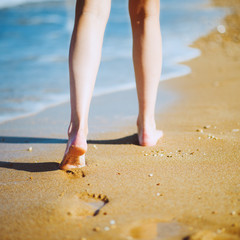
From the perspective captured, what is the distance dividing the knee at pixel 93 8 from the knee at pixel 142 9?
250 millimetres

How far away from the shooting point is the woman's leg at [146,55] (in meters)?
2.10

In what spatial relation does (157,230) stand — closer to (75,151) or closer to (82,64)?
(75,151)

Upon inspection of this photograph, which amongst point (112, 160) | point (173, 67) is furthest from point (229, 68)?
point (112, 160)

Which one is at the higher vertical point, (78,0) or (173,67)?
(78,0)

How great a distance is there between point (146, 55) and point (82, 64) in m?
0.48

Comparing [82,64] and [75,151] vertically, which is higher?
[82,64]

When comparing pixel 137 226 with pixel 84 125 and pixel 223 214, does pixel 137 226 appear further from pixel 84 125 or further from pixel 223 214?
pixel 84 125

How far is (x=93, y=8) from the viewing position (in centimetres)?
186

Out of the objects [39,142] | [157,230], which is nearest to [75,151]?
[157,230]

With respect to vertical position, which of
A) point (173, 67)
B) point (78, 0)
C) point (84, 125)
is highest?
point (78, 0)

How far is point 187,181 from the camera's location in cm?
171

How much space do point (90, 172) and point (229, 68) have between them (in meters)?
3.01

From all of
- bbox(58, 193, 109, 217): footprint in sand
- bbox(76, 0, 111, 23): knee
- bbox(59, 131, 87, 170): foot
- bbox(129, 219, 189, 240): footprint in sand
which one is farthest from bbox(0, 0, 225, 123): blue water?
bbox(129, 219, 189, 240): footprint in sand

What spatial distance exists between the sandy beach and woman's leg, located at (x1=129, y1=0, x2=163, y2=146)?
0.52ft
